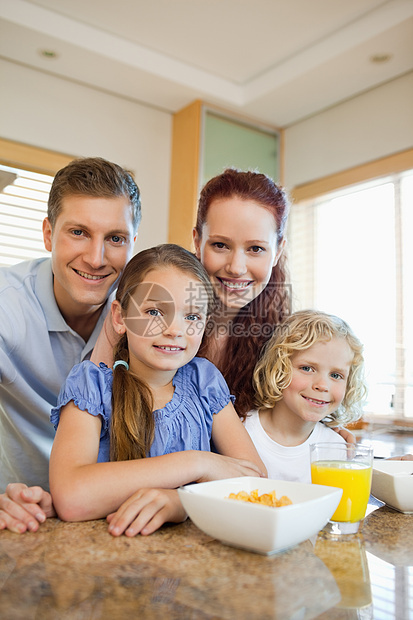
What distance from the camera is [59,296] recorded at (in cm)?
156

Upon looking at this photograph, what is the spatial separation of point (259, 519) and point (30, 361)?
97cm

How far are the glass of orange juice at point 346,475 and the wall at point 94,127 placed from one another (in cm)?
293

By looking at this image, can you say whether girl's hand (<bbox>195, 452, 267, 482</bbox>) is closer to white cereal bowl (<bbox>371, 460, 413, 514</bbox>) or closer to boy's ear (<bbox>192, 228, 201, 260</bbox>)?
white cereal bowl (<bbox>371, 460, 413, 514</bbox>)

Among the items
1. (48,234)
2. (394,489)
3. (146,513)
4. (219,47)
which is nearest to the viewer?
(146,513)

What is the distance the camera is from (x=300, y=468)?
4.29 ft

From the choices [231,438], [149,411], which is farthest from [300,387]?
[149,411]

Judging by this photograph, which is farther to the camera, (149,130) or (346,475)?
(149,130)

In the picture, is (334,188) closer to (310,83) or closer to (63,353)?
(310,83)

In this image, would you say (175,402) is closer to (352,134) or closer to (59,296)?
(59,296)

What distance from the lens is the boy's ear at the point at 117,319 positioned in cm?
120

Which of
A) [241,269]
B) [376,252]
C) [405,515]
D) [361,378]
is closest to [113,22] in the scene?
[376,252]

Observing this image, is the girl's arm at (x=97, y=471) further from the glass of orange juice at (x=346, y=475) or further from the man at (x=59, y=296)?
the man at (x=59, y=296)

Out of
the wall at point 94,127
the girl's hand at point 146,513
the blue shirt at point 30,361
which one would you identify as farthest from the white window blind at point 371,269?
the girl's hand at point 146,513

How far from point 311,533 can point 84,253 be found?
3.05 feet
